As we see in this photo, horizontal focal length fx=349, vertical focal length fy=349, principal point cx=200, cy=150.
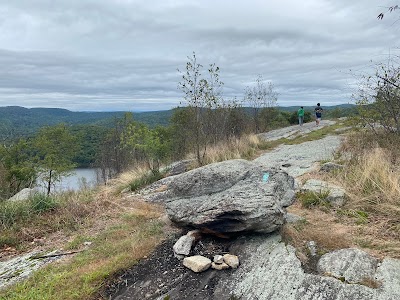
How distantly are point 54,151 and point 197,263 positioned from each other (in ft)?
94.0

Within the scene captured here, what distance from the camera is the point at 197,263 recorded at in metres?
4.14

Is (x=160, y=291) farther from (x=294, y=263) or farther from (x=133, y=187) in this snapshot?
(x=133, y=187)

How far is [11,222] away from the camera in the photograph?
657 centimetres

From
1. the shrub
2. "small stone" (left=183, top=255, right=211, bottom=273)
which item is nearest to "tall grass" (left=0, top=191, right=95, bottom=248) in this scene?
"small stone" (left=183, top=255, right=211, bottom=273)

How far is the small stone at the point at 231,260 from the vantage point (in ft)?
13.4

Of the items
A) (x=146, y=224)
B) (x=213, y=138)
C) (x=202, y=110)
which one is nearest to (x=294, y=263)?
(x=146, y=224)

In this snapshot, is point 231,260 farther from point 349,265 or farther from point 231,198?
point 349,265

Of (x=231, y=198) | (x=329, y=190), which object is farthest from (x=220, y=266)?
(x=329, y=190)

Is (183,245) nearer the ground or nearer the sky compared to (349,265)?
nearer the ground

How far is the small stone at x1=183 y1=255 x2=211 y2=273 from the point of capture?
13.5 feet

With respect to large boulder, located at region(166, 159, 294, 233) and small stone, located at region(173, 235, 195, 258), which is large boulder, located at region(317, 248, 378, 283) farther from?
small stone, located at region(173, 235, 195, 258)

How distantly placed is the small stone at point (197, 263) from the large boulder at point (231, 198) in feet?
1.77

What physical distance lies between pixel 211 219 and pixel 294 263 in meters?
1.21

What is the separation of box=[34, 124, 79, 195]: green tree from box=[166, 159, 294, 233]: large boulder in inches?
947
